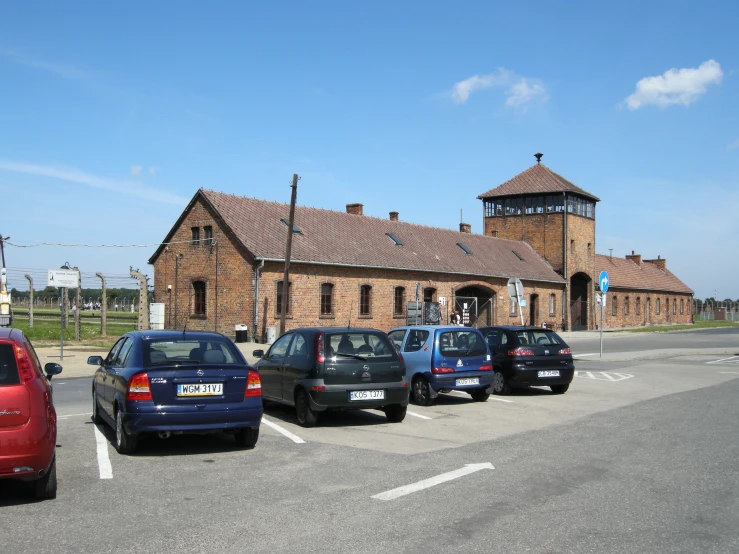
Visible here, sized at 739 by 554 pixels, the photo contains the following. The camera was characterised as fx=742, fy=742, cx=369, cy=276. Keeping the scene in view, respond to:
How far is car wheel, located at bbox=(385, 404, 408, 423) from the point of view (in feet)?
37.1

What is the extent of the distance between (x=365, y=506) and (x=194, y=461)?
112 inches

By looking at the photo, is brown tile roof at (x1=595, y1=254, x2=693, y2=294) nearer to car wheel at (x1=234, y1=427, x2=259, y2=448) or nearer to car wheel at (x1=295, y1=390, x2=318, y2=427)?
car wheel at (x1=295, y1=390, x2=318, y2=427)

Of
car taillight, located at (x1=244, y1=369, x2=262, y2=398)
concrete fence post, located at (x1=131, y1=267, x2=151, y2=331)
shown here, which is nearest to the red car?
car taillight, located at (x1=244, y1=369, x2=262, y2=398)

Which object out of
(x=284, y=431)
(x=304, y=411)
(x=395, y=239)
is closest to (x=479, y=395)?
(x=304, y=411)

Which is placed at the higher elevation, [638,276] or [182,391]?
[638,276]

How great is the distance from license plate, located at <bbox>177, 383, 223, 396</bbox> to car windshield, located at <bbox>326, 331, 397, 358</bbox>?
100 inches

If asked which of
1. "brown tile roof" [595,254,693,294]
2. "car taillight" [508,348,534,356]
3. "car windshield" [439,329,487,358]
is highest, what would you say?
"brown tile roof" [595,254,693,294]

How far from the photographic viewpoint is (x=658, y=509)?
6266mm

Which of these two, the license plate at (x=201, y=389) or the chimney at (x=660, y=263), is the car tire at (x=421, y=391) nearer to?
the license plate at (x=201, y=389)

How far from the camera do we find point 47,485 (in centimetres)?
643

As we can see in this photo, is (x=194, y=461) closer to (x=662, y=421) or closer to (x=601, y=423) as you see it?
(x=601, y=423)

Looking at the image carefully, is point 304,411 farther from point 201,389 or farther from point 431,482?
point 431,482

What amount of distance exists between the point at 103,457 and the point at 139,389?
0.90m

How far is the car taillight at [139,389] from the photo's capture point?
8336 mm
